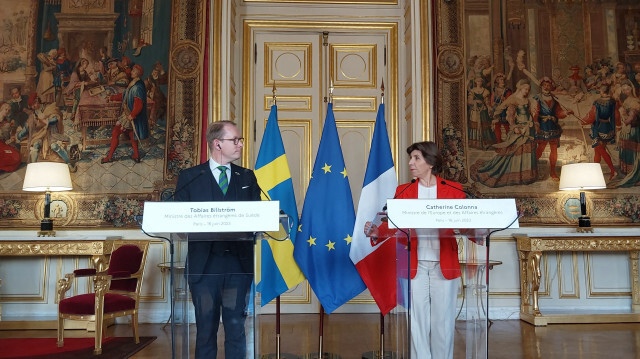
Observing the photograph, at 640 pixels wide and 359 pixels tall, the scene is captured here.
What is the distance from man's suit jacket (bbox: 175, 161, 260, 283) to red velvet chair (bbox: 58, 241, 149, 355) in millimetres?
2196

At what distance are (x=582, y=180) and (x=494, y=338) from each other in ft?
7.02

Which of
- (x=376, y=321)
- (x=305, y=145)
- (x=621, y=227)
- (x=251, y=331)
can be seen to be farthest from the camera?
(x=305, y=145)

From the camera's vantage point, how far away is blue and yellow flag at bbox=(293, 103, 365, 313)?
4105 millimetres

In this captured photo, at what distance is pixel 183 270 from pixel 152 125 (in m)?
4.01

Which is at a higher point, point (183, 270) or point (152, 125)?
point (152, 125)

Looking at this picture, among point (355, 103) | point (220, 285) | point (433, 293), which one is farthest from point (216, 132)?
point (355, 103)

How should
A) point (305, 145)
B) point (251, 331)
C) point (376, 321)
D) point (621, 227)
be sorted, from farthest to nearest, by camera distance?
point (305, 145) < point (621, 227) < point (376, 321) < point (251, 331)

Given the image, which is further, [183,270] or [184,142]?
[184,142]

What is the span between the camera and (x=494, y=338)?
4.88m

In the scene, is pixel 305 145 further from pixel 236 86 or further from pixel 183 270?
pixel 183 270

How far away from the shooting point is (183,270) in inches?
98.0

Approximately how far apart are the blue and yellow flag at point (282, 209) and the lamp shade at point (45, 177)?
2.56 meters

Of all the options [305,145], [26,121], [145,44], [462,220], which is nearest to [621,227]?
[305,145]

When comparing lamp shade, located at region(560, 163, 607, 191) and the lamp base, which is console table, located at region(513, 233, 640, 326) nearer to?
lamp shade, located at region(560, 163, 607, 191)
